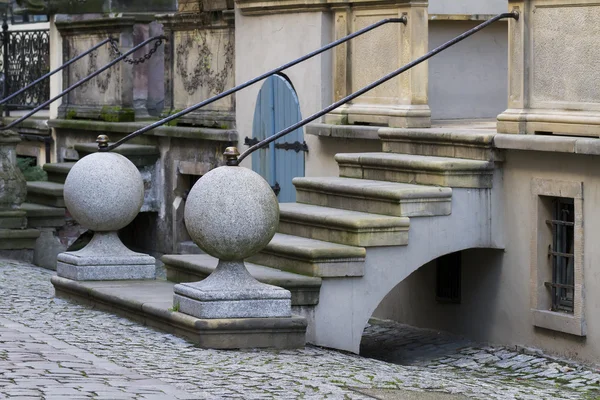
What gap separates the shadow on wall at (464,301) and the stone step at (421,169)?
2.10 ft

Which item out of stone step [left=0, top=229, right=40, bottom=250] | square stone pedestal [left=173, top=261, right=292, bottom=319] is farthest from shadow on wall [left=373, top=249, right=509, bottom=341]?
stone step [left=0, top=229, right=40, bottom=250]

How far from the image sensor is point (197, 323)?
395 inches

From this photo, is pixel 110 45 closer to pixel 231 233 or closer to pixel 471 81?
pixel 471 81

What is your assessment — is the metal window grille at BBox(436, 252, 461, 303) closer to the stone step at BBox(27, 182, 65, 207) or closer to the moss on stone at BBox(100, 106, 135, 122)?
the stone step at BBox(27, 182, 65, 207)

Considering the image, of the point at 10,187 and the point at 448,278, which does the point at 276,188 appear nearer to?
the point at 10,187

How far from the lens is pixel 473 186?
11.4 m

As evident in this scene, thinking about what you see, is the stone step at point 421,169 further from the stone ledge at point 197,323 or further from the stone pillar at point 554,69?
the stone ledge at point 197,323

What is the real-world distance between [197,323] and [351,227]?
145 centimetres

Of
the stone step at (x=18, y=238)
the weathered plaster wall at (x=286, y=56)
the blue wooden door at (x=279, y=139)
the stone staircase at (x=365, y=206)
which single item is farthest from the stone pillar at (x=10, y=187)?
the stone staircase at (x=365, y=206)

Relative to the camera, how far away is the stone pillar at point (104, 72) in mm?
18734

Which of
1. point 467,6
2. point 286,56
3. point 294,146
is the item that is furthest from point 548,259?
point 286,56

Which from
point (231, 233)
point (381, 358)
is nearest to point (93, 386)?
point (231, 233)

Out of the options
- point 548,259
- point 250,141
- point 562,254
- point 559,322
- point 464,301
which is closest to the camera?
point 559,322

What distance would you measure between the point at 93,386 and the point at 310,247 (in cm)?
283
